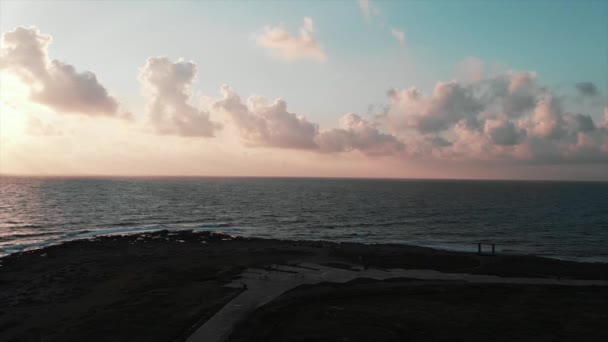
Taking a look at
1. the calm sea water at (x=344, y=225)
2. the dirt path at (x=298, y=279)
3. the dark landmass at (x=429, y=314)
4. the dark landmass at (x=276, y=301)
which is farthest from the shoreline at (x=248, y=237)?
the dark landmass at (x=429, y=314)

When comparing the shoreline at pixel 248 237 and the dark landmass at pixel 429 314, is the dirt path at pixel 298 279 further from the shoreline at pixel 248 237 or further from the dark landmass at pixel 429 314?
the shoreline at pixel 248 237

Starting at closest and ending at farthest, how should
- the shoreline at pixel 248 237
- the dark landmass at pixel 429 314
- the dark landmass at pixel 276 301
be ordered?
1. the dark landmass at pixel 429 314
2. the dark landmass at pixel 276 301
3. the shoreline at pixel 248 237

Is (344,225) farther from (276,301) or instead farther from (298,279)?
(276,301)

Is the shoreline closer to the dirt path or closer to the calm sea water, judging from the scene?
the calm sea water

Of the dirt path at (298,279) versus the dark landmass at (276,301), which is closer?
the dark landmass at (276,301)

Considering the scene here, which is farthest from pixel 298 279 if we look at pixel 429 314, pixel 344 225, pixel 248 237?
pixel 344 225

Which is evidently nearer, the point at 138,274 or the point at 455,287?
the point at 455,287

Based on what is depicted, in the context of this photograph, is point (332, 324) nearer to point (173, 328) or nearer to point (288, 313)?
point (288, 313)

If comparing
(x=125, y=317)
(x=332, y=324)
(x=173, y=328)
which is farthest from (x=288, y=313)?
(x=125, y=317)

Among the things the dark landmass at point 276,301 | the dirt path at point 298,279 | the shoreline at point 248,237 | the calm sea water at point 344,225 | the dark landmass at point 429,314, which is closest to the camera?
the dark landmass at point 429,314
